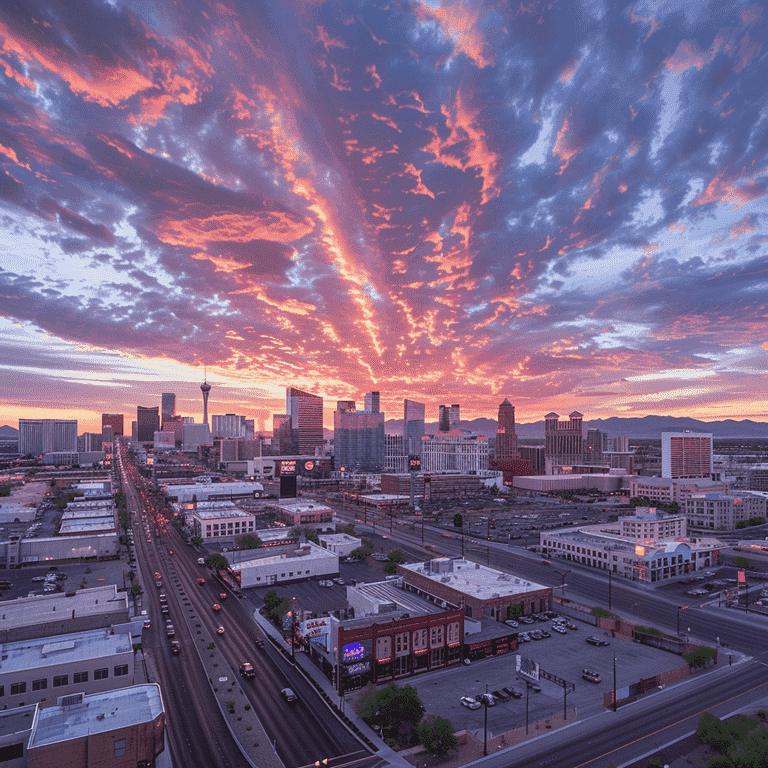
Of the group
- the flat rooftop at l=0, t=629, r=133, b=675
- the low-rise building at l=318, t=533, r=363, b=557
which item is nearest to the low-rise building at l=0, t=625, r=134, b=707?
the flat rooftop at l=0, t=629, r=133, b=675

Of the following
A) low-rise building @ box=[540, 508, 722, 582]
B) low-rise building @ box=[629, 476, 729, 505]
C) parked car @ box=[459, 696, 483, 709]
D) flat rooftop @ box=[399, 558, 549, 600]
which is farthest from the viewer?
low-rise building @ box=[629, 476, 729, 505]

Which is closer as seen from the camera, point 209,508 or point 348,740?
point 348,740

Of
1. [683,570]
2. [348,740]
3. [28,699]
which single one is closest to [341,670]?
[348,740]

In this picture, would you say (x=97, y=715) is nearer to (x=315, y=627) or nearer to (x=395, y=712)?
(x=395, y=712)

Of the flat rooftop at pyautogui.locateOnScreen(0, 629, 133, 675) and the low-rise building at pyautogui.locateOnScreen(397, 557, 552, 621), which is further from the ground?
the flat rooftop at pyautogui.locateOnScreen(0, 629, 133, 675)

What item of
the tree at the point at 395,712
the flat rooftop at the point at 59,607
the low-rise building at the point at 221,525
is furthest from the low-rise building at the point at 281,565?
the tree at the point at 395,712

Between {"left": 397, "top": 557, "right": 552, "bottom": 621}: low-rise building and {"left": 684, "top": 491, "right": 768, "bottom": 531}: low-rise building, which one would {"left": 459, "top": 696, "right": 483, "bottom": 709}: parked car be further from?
{"left": 684, "top": 491, "right": 768, "bottom": 531}: low-rise building

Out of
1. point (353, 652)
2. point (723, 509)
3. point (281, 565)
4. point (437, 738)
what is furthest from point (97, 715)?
point (723, 509)

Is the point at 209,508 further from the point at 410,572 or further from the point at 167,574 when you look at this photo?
the point at 410,572
